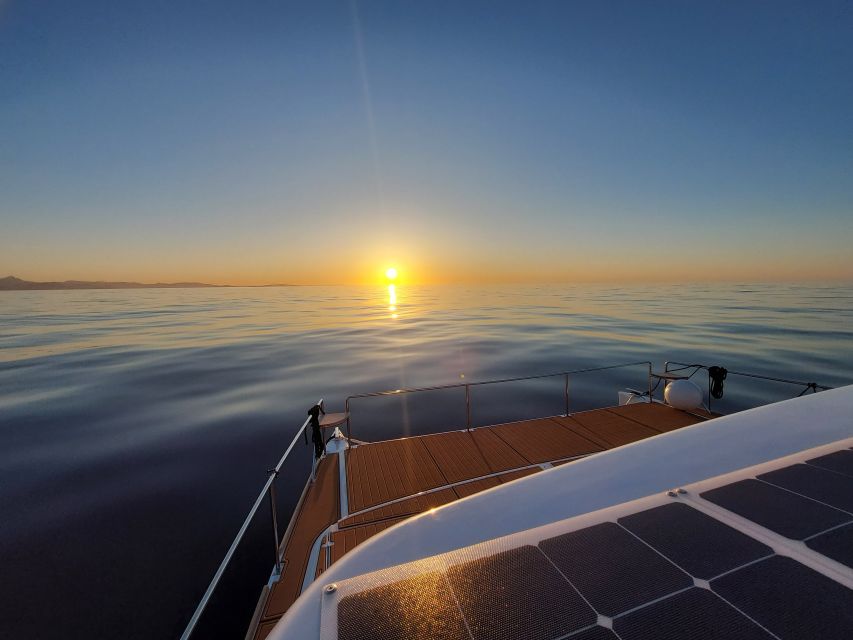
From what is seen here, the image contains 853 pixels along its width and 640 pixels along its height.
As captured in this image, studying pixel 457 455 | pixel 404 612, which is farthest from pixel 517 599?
pixel 457 455

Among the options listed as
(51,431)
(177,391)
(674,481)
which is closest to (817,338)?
(674,481)

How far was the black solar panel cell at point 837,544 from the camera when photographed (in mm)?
1709

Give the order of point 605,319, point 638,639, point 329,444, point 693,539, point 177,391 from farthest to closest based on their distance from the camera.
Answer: point 605,319 → point 177,391 → point 329,444 → point 693,539 → point 638,639

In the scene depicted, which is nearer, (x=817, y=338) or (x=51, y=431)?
(x=51, y=431)

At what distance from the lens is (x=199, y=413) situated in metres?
15.7

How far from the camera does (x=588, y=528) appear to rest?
81.9 inches

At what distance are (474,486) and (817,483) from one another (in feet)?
14.9

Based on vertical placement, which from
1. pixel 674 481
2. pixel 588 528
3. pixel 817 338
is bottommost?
pixel 817 338

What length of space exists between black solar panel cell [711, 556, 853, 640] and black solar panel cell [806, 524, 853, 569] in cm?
21

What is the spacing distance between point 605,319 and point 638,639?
164 feet

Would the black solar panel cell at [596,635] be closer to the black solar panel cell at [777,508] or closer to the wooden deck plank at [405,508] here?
the black solar panel cell at [777,508]

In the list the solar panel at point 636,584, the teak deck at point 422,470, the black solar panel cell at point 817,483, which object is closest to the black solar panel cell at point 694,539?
the solar panel at point 636,584

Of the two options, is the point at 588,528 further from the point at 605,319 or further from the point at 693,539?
the point at 605,319

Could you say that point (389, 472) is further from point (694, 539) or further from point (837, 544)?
point (837, 544)
